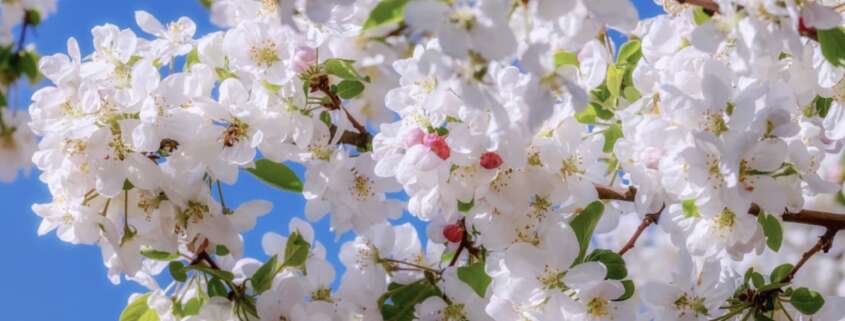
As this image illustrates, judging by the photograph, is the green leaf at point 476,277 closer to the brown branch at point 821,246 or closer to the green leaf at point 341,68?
the green leaf at point 341,68

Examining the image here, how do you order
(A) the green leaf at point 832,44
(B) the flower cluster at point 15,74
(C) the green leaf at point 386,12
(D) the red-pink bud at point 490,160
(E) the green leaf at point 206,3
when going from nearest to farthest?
1. (C) the green leaf at point 386,12
2. (A) the green leaf at point 832,44
3. (D) the red-pink bud at point 490,160
4. (E) the green leaf at point 206,3
5. (B) the flower cluster at point 15,74

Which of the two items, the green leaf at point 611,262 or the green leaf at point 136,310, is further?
the green leaf at point 136,310

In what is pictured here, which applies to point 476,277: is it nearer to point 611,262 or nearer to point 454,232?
point 454,232

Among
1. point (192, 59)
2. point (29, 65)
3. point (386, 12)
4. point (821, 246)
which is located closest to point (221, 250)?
point (192, 59)

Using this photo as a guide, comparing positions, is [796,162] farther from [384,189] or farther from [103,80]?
[103,80]

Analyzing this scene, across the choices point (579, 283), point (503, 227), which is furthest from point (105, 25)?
point (579, 283)

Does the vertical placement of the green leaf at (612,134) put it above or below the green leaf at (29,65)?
above

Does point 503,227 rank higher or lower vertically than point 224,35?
lower

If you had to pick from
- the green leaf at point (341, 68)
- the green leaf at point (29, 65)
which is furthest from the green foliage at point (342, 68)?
the green leaf at point (29, 65)
